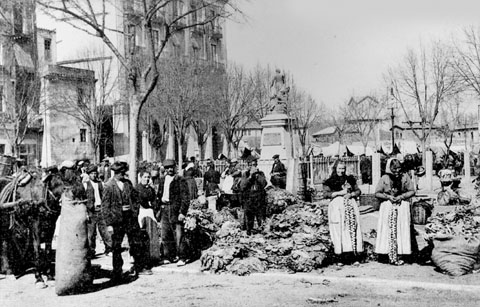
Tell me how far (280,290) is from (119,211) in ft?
8.86

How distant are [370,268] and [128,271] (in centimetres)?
388

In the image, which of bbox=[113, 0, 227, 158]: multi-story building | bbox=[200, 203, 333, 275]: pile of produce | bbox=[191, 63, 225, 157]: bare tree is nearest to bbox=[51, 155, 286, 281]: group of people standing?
bbox=[200, 203, 333, 275]: pile of produce

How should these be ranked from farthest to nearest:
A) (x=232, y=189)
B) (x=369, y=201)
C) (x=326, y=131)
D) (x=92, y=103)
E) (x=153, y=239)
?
(x=326, y=131)
(x=92, y=103)
(x=369, y=201)
(x=232, y=189)
(x=153, y=239)

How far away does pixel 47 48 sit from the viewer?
4609 cm

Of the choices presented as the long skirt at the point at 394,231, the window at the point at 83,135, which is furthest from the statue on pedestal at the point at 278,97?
the window at the point at 83,135

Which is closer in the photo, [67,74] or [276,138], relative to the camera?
[276,138]

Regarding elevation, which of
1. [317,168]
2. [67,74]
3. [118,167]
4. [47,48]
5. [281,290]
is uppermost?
[47,48]

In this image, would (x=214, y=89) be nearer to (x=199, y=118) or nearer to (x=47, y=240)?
(x=199, y=118)

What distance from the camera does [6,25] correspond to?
127 feet

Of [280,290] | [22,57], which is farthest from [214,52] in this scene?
[280,290]

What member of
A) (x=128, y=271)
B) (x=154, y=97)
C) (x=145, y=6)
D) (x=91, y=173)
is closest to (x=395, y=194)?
(x=128, y=271)

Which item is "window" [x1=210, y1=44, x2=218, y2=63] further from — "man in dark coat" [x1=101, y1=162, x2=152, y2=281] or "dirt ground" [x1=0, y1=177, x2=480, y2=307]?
"dirt ground" [x1=0, y1=177, x2=480, y2=307]

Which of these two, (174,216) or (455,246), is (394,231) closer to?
(455,246)

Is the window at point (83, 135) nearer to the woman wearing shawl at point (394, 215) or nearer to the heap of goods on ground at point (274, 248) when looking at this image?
the heap of goods on ground at point (274, 248)
